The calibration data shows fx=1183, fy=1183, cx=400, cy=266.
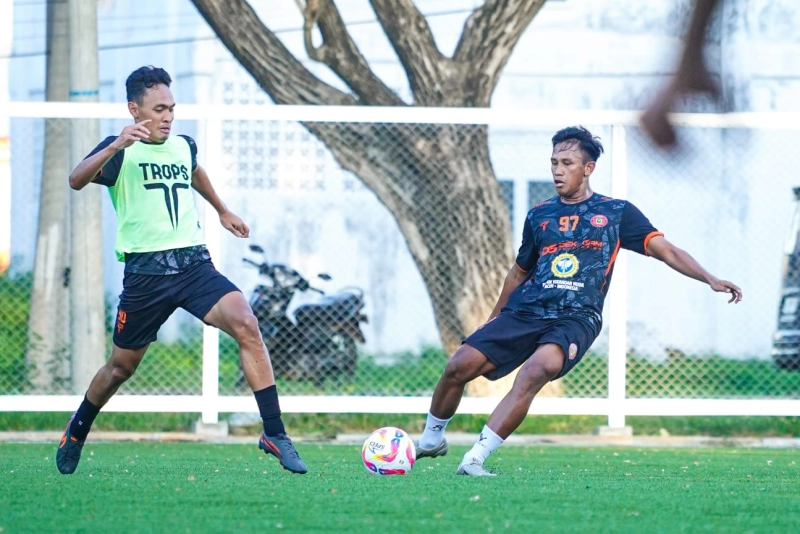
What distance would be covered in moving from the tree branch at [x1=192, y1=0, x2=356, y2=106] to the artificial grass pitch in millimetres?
3636

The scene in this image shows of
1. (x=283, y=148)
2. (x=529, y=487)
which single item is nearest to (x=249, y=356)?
(x=529, y=487)

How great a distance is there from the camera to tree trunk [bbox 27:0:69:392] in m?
9.51

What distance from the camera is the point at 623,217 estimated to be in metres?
6.11

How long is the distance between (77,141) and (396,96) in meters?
2.90

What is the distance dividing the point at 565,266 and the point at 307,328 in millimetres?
4094

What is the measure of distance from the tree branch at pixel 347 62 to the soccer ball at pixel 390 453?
4785mm

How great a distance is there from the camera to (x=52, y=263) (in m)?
10.0

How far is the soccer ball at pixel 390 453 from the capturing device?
592 centimetres

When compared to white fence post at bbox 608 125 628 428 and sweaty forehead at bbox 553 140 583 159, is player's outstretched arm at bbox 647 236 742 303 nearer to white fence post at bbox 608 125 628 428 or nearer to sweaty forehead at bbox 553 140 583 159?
sweaty forehead at bbox 553 140 583 159

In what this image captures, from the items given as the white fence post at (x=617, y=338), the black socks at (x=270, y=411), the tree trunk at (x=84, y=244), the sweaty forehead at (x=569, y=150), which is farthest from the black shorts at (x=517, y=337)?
the tree trunk at (x=84, y=244)

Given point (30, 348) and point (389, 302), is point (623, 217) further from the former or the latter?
point (30, 348)

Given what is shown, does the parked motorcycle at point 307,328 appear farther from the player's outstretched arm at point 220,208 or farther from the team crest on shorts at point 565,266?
the team crest on shorts at point 565,266

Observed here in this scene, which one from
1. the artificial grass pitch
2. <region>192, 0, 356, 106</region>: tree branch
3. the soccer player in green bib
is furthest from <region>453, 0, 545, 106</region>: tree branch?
the soccer player in green bib

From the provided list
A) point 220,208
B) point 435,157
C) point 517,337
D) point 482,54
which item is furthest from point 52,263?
point 517,337
